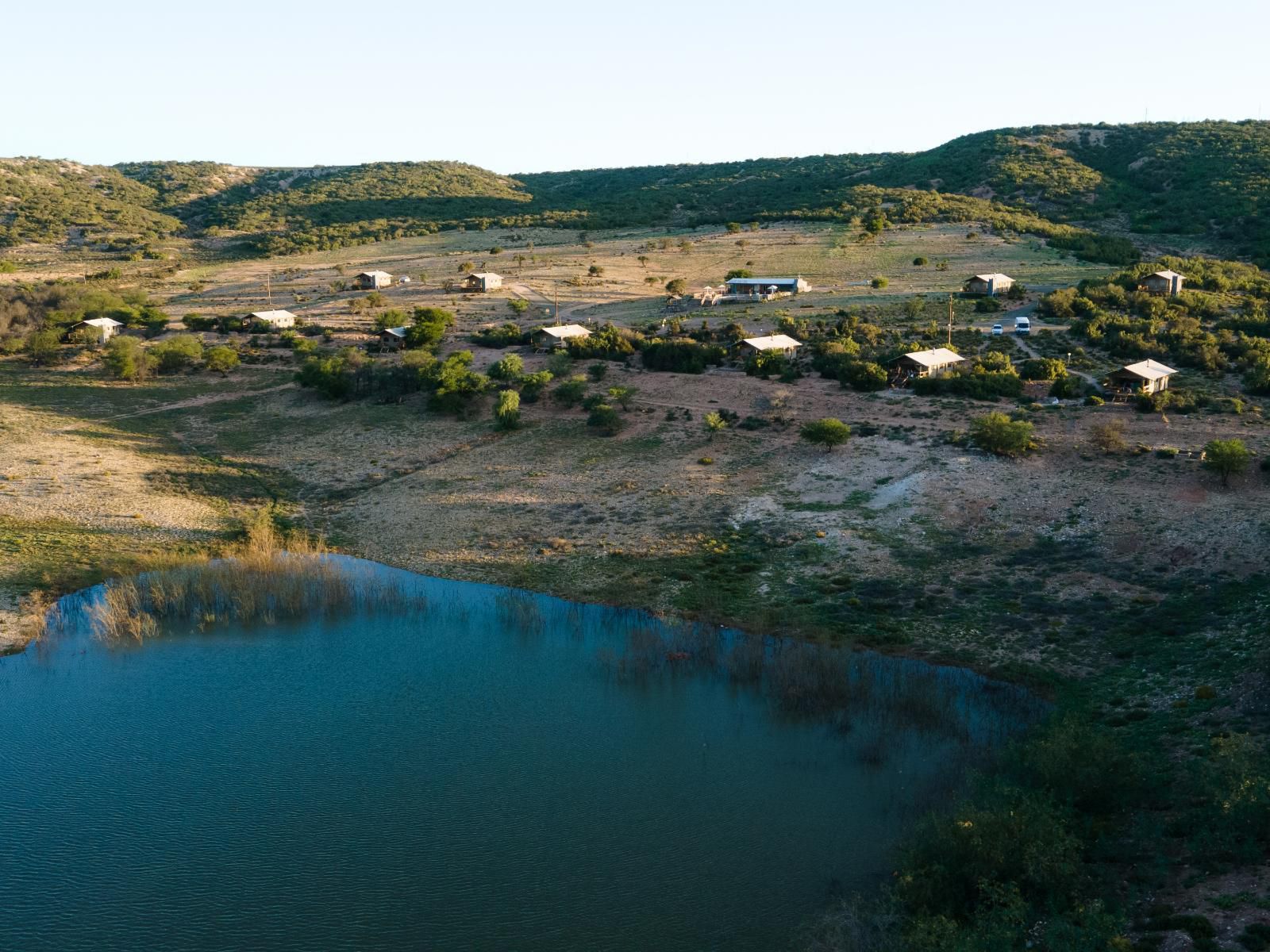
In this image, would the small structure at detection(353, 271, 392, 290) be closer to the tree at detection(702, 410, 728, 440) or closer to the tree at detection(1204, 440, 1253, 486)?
the tree at detection(702, 410, 728, 440)

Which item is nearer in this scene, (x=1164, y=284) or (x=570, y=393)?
(x=570, y=393)

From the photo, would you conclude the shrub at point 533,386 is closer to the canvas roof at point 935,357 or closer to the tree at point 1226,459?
the canvas roof at point 935,357

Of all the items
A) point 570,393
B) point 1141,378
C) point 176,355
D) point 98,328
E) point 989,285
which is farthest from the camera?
point 98,328

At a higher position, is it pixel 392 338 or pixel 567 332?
pixel 567 332

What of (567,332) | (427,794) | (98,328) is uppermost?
(98,328)

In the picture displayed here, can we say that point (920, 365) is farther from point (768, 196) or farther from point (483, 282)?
point (768, 196)

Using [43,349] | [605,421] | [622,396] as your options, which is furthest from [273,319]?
[605,421]
